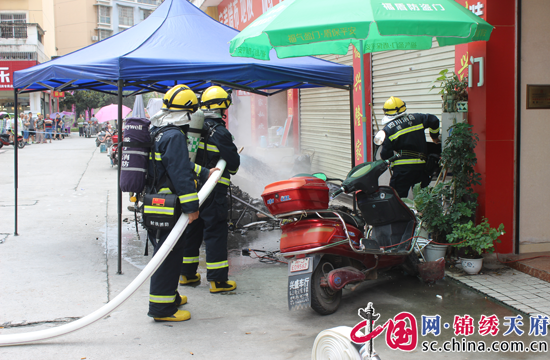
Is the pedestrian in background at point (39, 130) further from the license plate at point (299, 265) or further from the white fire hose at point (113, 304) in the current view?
the license plate at point (299, 265)

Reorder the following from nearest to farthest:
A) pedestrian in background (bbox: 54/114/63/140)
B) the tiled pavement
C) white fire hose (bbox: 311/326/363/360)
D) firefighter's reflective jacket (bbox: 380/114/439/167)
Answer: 1. white fire hose (bbox: 311/326/363/360)
2. the tiled pavement
3. firefighter's reflective jacket (bbox: 380/114/439/167)
4. pedestrian in background (bbox: 54/114/63/140)

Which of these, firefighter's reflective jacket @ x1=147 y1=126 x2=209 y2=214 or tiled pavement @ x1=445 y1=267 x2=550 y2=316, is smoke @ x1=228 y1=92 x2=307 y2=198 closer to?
tiled pavement @ x1=445 y1=267 x2=550 y2=316

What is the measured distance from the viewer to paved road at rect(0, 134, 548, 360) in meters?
3.46

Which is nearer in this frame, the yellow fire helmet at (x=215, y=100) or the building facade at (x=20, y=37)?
the yellow fire helmet at (x=215, y=100)

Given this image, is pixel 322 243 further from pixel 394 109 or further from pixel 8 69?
pixel 8 69

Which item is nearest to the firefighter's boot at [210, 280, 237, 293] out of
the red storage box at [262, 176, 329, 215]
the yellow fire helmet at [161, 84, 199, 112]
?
Answer: the red storage box at [262, 176, 329, 215]

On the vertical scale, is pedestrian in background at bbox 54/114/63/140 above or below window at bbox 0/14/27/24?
below

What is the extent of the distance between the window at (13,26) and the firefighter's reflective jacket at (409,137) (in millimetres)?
36983

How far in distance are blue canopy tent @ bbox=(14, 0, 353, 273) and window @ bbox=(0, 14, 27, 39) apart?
33.7m

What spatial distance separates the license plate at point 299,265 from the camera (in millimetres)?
3892

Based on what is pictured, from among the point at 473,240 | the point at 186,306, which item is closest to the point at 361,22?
the point at 473,240

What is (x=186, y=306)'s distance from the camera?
14.2 feet

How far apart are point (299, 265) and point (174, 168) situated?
1.30 meters

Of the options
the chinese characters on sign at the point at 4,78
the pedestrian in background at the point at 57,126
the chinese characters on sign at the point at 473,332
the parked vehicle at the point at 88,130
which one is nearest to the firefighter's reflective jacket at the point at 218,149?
the chinese characters on sign at the point at 473,332
